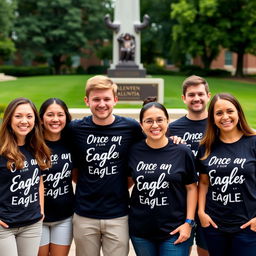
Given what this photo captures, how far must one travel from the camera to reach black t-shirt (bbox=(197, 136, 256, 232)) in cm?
287

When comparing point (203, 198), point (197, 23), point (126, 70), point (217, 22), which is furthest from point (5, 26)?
point (203, 198)

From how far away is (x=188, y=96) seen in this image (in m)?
3.58

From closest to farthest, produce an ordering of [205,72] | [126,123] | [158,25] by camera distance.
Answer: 1. [126,123]
2. [205,72]
3. [158,25]

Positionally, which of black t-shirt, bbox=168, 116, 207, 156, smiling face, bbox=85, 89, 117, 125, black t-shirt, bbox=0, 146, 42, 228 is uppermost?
smiling face, bbox=85, 89, 117, 125

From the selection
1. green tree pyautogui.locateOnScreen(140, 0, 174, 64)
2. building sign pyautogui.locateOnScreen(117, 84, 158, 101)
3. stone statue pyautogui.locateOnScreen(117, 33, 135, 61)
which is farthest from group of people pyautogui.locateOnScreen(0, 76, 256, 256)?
green tree pyautogui.locateOnScreen(140, 0, 174, 64)

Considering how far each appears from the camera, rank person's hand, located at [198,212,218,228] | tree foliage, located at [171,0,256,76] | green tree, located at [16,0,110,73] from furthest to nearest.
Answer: green tree, located at [16,0,110,73], tree foliage, located at [171,0,256,76], person's hand, located at [198,212,218,228]

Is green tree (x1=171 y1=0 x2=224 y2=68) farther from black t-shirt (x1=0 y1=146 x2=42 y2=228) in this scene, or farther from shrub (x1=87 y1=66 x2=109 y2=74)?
black t-shirt (x1=0 y1=146 x2=42 y2=228)

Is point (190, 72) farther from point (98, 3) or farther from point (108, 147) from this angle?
point (108, 147)

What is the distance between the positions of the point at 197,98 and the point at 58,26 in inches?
1545

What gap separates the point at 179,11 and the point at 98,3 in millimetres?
13105

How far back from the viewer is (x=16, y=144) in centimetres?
298

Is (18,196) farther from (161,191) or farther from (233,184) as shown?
(233,184)

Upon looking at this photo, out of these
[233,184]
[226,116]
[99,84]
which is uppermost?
[99,84]

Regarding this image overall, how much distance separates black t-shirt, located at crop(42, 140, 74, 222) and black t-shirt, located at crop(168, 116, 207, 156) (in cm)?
95
